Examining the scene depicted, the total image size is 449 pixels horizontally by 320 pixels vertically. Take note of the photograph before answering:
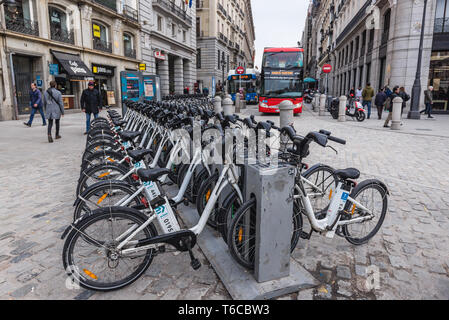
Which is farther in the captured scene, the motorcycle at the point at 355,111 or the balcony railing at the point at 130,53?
the balcony railing at the point at 130,53

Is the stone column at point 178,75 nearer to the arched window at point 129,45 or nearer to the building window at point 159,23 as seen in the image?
the building window at point 159,23

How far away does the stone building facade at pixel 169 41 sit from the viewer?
2831cm

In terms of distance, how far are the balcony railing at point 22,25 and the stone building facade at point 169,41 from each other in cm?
1122

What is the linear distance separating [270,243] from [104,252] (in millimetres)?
1368

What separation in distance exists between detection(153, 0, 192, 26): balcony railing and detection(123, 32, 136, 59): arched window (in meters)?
4.42

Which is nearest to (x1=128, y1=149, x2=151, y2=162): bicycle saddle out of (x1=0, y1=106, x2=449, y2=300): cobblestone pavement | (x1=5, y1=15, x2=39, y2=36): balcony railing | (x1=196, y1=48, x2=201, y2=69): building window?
(x1=0, y1=106, x2=449, y2=300): cobblestone pavement

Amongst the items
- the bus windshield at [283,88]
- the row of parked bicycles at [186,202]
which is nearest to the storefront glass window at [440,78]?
the bus windshield at [283,88]

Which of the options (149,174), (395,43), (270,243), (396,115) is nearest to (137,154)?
(149,174)

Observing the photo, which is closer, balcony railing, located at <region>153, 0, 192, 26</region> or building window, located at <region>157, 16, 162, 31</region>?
balcony railing, located at <region>153, 0, 192, 26</region>

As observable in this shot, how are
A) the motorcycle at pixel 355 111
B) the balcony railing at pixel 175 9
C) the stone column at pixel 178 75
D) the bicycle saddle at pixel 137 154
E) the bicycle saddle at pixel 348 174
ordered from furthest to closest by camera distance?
the stone column at pixel 178 75 < the balcony railing at pixel 175 9 < the motorcycle at pixel 355 111 < the bicycle saddle at pixel 137 154 < the bicycle saddle at pixel 348 174

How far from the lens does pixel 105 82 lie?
80.7ft

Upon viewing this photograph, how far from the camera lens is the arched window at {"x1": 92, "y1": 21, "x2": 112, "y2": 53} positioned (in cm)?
2252

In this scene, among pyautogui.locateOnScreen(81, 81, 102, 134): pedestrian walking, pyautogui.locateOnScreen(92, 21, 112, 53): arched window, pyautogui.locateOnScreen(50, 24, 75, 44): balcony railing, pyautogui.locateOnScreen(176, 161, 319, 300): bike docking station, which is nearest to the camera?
pyautogui.locateOnScreen(176, 161, 319, 300): bike docking station

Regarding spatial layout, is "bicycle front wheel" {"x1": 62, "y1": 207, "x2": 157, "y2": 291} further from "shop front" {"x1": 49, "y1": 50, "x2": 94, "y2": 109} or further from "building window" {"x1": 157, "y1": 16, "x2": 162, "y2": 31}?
"building window" {"x1": 157, "y1": 16, "x2": 162, "y2": 31}
